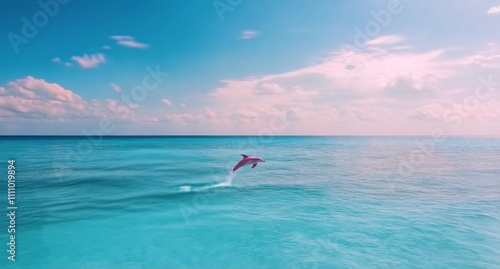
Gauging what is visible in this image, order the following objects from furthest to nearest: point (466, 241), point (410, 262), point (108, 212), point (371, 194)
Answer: point (371, 194) < point (108, 212) < point (466, 241) < point (410, 262)

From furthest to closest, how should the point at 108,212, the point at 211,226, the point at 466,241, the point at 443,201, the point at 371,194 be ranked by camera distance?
the point at 371,194, the point at 443,201, the point at 108,212, the point at 211,226, the point at 466,241

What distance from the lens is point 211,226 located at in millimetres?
14734

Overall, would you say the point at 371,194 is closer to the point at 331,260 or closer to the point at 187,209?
the point at 331,260

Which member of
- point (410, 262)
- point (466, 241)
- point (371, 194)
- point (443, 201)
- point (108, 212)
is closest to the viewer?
point (410, 262)

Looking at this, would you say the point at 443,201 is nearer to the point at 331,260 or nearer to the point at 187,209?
the point at 331,260

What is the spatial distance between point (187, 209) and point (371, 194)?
13682mm

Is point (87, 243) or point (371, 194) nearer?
point (87, 243)

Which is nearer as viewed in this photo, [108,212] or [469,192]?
[108,212]

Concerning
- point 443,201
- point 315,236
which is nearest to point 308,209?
point 315,236

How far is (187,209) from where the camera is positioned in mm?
17469

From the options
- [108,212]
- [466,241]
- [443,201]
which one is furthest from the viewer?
[443,201]

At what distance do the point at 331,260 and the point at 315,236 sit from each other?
6.78 ft

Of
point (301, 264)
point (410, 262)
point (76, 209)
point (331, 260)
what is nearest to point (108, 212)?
point (76, 209)

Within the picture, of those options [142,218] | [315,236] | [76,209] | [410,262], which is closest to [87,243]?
[142,218]
